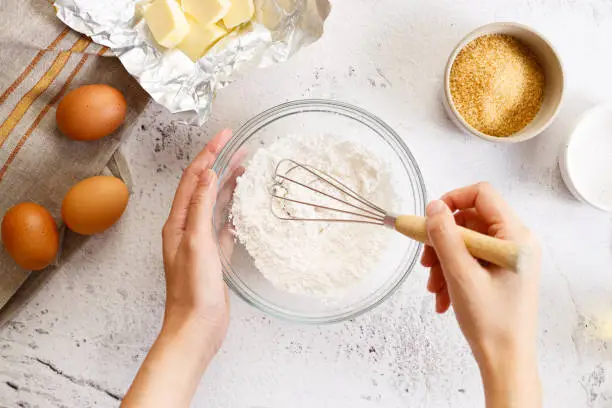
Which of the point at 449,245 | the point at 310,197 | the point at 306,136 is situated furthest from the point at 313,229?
the point at 449,245

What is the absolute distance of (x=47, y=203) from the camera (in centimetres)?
115

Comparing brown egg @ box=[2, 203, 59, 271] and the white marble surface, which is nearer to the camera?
brown egg @ box=[2, 203, 59, 271]

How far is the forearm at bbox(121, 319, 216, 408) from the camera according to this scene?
0.98 metres

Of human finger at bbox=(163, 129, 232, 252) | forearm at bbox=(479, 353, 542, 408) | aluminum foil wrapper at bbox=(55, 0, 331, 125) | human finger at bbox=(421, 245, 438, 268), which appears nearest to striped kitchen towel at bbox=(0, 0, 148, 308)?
aluminum foil wrapper at bbox=(55, 0, 331, 125)

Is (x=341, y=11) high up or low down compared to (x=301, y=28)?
up

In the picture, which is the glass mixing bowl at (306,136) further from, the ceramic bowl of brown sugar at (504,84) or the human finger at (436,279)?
the ceramic bowl of brown sugar at (504,84)

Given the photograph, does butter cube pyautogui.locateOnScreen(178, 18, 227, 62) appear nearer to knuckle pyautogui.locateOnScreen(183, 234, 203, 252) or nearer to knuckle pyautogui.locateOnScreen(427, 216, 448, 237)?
knuckle pyautogui.locateOnScreen(183, 234, 203, 252)

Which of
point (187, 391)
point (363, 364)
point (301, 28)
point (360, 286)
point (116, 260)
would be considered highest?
point (301, 28)

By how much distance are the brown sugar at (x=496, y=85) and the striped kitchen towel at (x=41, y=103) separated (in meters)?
0.68

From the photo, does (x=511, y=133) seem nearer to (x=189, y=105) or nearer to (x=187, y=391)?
(x=189, y=105)

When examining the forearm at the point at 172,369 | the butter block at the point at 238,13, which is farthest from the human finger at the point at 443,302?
the butter block at the point at 238,13

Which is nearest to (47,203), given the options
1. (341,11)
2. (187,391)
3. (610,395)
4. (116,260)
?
(116,260)

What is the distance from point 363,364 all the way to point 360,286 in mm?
190

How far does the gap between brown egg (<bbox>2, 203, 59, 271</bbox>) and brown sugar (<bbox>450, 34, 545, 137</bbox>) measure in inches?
34.2
